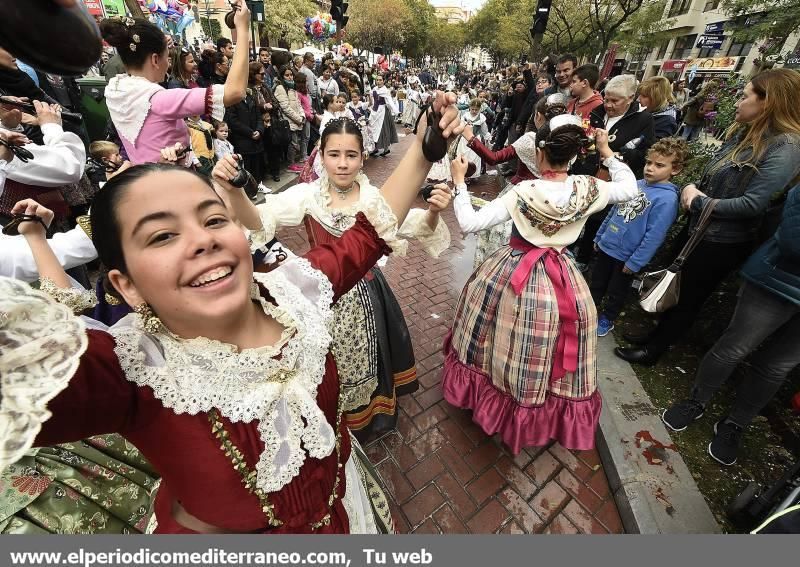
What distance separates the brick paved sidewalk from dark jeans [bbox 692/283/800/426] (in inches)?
40.2

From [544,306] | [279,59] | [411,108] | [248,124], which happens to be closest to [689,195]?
[544,306]

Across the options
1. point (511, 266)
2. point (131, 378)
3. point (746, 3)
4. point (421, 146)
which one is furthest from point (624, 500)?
point (746, 3)

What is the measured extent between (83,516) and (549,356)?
2370mm

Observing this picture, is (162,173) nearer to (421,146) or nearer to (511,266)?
(421,146)

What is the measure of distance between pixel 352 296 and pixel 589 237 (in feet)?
11.6

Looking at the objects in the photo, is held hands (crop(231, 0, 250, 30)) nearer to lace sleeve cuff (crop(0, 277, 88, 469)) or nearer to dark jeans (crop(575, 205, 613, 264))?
lace sleeve cuff (crop(0, 277, 88, 469))

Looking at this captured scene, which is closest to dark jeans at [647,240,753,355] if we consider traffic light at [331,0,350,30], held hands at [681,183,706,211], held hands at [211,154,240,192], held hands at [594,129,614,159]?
held hands at [681,183,706,211]

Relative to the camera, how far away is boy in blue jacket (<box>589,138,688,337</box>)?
3.23m

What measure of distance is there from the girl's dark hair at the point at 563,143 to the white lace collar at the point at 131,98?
2382 mm

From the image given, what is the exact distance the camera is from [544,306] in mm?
2309

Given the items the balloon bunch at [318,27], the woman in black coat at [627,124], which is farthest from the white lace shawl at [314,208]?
the balloon bunch at [318,27]

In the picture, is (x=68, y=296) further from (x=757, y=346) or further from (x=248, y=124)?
(x=248, y=124)

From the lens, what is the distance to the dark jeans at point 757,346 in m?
2.28

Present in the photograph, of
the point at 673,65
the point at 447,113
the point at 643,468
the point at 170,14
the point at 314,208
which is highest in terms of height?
the point at 170,14
